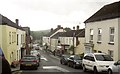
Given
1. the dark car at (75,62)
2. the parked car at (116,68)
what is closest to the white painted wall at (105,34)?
the dark car at (75,62)

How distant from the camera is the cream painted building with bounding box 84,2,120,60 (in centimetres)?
2494

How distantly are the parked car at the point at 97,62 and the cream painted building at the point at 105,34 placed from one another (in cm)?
495

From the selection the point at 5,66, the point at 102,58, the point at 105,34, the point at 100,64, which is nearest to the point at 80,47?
the point at 105,34

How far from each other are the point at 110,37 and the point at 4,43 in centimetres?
1112

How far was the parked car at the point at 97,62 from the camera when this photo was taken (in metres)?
18.4

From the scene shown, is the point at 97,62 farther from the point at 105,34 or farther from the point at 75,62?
the point at 105,34

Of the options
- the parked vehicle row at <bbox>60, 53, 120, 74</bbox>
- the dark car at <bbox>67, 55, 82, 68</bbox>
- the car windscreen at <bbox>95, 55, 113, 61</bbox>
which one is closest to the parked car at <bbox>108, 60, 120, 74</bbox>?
the parked vehicle row at <bbox>60, 53, 120, 74</bbox>

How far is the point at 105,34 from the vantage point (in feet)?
91.5

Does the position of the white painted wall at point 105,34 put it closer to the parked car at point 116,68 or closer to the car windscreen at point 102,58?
the car windscreen at point 102,58

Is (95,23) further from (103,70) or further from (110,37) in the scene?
(103,70)

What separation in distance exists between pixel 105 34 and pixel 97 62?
31.5 ft

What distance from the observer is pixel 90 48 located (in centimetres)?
3288

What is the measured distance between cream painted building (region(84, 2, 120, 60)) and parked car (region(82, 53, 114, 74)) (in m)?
4.95

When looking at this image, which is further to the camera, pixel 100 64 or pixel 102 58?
pixel 102 58
